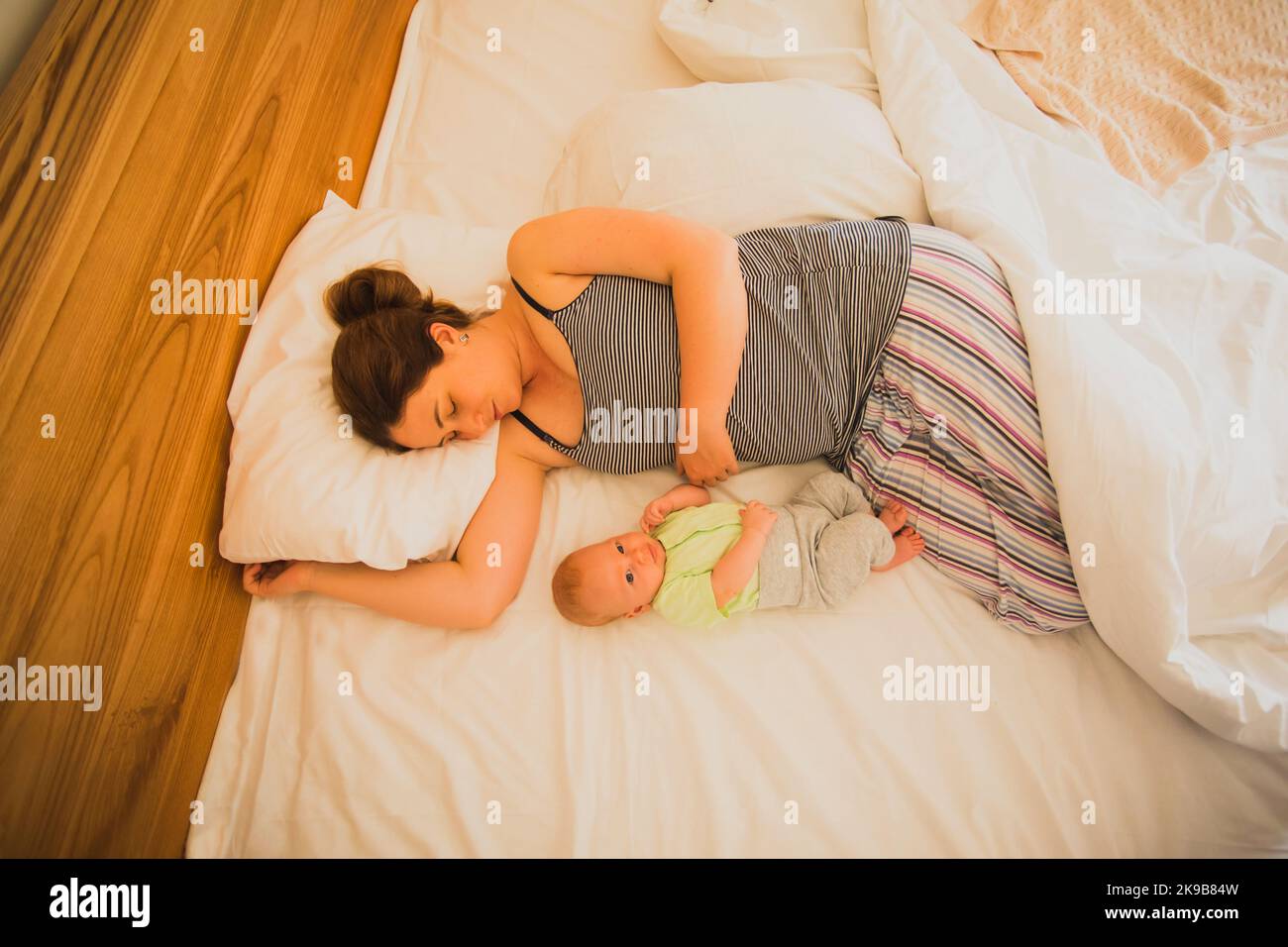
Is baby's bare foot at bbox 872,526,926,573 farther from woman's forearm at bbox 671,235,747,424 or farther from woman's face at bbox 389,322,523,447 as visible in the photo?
woman's face at bbox 389,322,523,447

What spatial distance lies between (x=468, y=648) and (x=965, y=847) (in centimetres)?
73

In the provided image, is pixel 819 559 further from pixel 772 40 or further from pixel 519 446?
pixel 772 40

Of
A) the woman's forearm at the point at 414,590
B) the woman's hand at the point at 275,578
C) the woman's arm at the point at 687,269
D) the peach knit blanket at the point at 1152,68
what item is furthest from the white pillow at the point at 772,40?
the woman's hand at the point at 275,578

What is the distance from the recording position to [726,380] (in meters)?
1.09

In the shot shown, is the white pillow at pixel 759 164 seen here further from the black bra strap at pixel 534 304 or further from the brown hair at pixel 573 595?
the brown hair at pixel 573 595

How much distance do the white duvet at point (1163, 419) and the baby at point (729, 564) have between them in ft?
0.89

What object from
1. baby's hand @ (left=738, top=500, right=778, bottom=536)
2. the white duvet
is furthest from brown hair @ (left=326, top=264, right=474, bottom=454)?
the white duvet

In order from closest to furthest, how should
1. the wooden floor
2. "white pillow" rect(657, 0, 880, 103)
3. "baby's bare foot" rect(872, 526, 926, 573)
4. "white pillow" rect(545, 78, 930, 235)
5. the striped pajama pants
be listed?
the wooden floor, the striped pajama pants, "baby's bare foot" rect(872, 526, 926, 573), "white pillow" rect(545, 78, 930, 235), "white pillow" rect(657, 0, 880, 103)

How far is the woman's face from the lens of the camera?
1.04 meters

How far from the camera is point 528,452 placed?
1187 millimetres

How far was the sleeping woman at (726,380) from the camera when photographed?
102 cm

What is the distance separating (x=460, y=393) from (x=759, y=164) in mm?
646

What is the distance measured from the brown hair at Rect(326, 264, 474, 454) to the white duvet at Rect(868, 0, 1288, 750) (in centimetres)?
87
